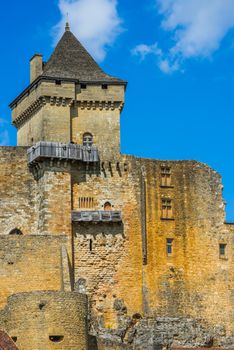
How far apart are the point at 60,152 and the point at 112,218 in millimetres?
4760

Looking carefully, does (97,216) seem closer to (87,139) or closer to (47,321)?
(87,139)

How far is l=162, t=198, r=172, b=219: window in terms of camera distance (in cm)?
5944

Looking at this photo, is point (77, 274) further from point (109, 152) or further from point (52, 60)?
point (52, 60)

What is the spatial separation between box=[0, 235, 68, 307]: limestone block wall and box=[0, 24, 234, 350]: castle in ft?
0.26

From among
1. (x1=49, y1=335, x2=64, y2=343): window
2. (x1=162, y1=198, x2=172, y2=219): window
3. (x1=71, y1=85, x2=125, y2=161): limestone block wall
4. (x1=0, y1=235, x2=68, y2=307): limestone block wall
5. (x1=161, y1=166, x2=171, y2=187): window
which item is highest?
(x1=71, y1=85, x2=125, y2=161): limestone block wall

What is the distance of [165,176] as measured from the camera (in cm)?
6038

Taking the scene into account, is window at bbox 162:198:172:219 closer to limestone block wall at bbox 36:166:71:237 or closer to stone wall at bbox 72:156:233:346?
stone wall at bbox 72:156:233:346

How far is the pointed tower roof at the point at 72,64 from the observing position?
60.3m

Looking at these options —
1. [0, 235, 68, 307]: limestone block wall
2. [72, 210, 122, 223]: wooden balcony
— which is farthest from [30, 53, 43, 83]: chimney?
[0, 235, 68, 307]: limestone block wall

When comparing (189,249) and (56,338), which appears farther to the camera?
(189,249)

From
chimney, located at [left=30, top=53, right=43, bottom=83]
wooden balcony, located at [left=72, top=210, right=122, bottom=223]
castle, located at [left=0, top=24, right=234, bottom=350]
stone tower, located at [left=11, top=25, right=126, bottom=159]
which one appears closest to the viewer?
castle, located at [left=0, top=24, right=234, bottom=350]

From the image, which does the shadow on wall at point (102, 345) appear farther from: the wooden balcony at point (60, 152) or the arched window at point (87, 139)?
the arched window at point (87, 139)

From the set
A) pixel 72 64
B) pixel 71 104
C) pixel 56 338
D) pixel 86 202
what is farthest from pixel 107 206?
pixel 56 338

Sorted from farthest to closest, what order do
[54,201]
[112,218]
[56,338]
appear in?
[112,218]
[54,201]
[56,338]
